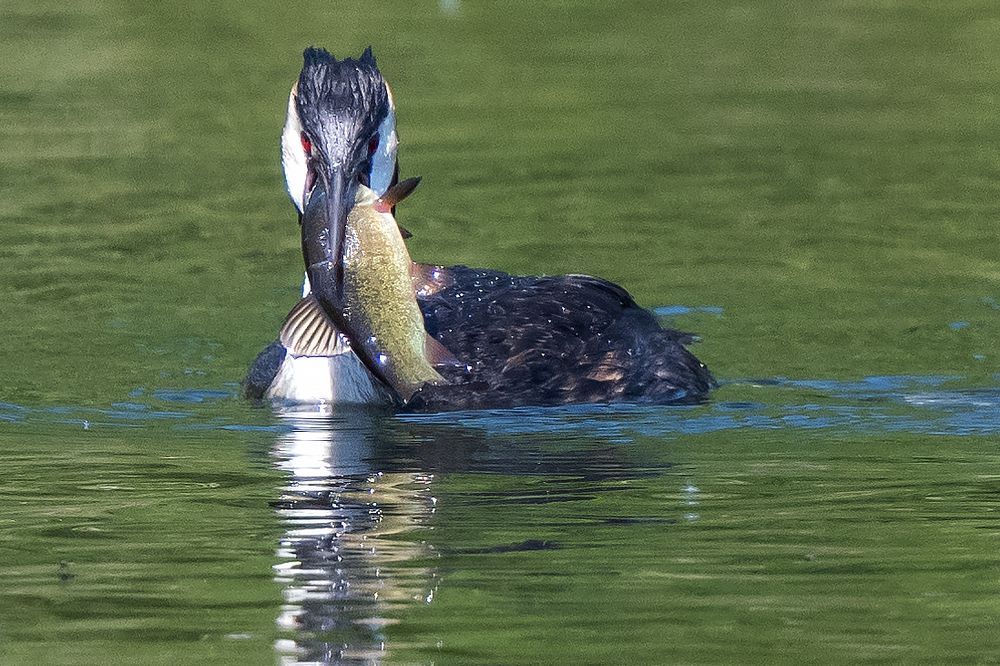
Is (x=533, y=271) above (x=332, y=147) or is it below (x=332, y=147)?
below

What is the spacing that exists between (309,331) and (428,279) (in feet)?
4.12

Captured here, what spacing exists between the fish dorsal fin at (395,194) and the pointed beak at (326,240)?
0.21 meters

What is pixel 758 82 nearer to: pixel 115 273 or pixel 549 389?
pixel 115 273

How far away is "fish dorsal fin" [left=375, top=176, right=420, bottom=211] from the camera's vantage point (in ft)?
30.8

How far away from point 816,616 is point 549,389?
3.95 meters

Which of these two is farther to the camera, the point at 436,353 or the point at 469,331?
the point at 469,331

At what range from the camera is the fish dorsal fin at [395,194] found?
30.8ft

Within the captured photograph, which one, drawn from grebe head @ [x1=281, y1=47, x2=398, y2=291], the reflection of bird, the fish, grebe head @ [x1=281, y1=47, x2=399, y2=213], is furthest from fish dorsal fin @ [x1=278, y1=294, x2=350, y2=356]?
grebe head @ [x1=281, y1=47, x2=399, y2=213]

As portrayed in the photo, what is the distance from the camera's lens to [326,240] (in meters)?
10.2

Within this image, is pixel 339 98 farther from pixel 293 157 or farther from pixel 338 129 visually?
pixel 293 157

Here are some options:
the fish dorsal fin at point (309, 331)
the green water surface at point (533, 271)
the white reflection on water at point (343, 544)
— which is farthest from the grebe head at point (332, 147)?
the green water surface at point (533, 271)

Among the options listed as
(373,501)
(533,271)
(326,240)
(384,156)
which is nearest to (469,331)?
(384,156)

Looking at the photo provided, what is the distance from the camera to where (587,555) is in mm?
8328

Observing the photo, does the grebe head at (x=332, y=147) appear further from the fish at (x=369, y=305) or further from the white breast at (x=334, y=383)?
the white breast at (x=334, y=383)
